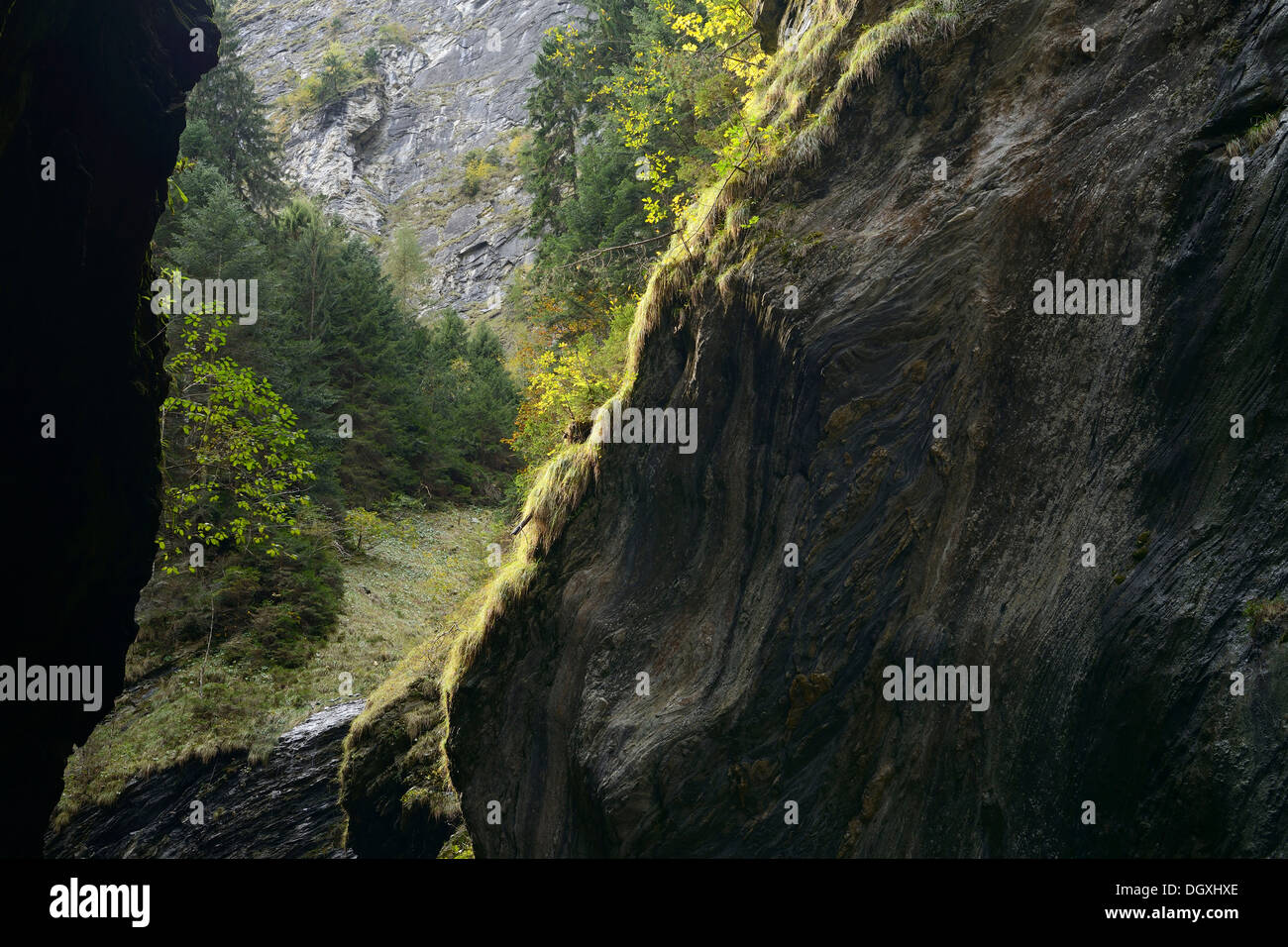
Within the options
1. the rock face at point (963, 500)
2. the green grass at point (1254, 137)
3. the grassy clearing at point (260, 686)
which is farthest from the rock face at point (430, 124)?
the green grass at point (1254, 137)

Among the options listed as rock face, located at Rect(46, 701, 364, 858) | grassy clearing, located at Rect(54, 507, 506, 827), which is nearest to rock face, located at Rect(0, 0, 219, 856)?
rock face, located at Rect(46, 701, 364, 858)

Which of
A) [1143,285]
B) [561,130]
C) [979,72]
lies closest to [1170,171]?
[1143,285]

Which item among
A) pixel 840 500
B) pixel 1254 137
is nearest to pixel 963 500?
pixel 840 500

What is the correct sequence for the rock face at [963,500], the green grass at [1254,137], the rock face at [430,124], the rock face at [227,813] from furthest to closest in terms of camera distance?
the rock face at [430,124], the rock face at [227,813], the green grass at [1254,137], the rock face at [963,500]

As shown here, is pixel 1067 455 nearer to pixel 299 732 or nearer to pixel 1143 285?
pixel 1143 285

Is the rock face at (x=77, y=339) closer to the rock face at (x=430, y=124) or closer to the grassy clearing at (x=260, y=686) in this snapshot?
the grassy clearing at (x=260, y=686)

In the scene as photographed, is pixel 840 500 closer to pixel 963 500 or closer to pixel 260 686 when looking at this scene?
pixel 963 500

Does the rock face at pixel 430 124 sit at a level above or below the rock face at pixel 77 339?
above
